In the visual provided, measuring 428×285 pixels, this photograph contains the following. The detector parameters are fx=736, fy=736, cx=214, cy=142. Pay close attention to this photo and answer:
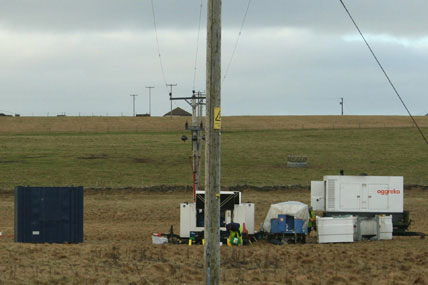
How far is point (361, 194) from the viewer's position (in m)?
28.0

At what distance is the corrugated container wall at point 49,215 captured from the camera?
23703mm

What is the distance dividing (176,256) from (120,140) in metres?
59.3

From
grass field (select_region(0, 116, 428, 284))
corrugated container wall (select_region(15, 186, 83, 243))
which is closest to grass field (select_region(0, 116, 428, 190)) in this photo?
grass field (select_region(0, 116, 428, 284))

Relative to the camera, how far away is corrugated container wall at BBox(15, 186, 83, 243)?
2370 cm

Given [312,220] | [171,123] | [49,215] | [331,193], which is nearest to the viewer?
[49,215]

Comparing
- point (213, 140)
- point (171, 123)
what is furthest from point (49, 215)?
point (171, 123)

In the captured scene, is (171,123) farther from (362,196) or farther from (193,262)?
(193,262)

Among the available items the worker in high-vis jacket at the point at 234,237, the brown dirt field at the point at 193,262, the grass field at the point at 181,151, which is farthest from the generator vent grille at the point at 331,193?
the grass field at the point at 181,151

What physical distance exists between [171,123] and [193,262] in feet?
279

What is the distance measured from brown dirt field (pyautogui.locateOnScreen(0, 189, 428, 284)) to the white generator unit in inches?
52.0

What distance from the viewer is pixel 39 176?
53.0 metres

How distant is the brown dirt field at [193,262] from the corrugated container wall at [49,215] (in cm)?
116

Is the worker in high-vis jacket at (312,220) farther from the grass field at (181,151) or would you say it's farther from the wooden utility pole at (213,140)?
the grass field at (181,151)

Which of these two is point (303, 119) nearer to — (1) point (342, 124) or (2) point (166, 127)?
(1) point (342, 124)
